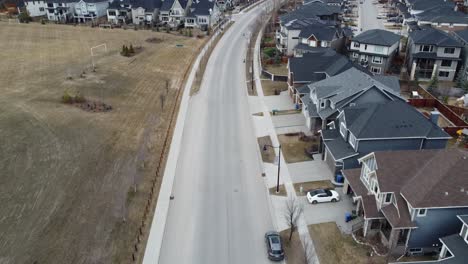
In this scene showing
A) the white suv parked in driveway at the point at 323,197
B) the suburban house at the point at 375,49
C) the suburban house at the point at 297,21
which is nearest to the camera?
the white suv parked in driveway at the point at 323,197

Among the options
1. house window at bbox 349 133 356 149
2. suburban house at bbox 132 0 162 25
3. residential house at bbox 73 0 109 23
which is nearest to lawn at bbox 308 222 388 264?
house window at bbox 349 133 356 149

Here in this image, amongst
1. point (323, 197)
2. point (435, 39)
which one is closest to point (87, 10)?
point (435, 39)

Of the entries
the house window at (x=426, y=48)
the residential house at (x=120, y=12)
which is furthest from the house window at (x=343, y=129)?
the residential house at (x=120, y=12)

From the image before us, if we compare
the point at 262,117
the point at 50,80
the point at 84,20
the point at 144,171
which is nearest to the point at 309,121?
the point at 262,117

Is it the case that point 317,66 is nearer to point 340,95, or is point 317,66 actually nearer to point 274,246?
point 340,95

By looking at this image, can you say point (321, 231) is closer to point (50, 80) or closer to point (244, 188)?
point (244, 188)

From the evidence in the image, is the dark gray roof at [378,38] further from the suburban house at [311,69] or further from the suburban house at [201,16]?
the suburban house at [201,16]
